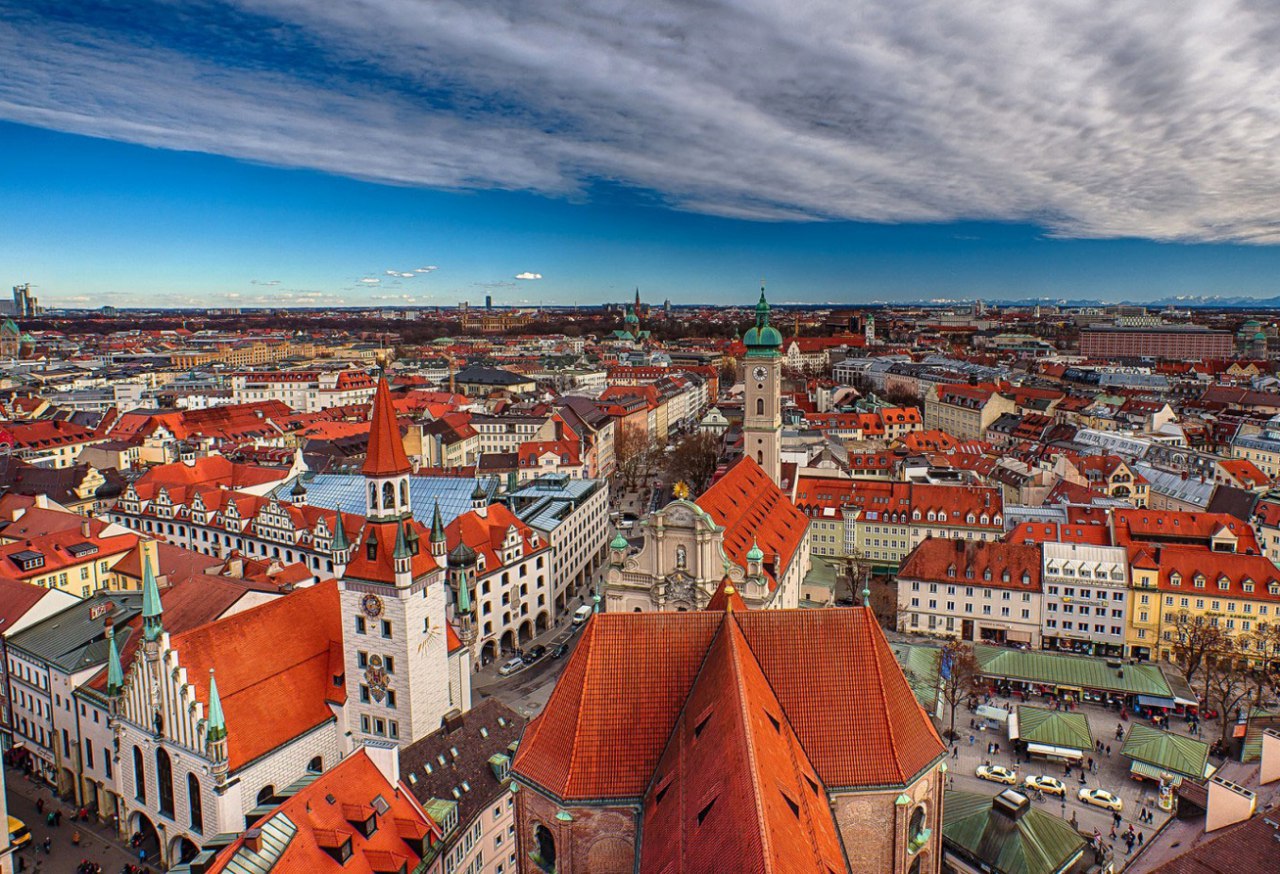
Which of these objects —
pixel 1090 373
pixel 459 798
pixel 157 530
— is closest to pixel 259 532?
pixel 157 530

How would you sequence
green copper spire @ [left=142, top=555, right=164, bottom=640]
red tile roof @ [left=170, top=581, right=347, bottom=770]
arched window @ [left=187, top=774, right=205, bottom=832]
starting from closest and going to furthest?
green copper spire @ [left=142, top=555, right=164, bottom=640] < arched window @ [left=187, top=774, right=205, bottom=832] < red tile roof @ [left=170, top=581, right=347, bottom=770]

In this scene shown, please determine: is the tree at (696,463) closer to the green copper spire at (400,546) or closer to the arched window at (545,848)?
the green copper spire at (400,546)

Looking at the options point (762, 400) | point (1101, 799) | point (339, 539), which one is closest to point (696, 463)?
point (762, 400)

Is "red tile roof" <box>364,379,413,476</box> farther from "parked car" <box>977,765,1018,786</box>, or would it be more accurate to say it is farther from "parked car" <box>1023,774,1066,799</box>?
"parked car" <box>1023,774,1066,799</box>

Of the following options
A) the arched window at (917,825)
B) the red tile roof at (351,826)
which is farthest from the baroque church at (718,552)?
the red tile roof at (351,826)

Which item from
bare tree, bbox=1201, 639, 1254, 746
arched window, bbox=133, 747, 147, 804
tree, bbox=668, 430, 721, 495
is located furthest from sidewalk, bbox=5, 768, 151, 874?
tree, bbox=668, 430, 721, 495

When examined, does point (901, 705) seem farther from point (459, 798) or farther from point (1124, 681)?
point (1124, 681)
